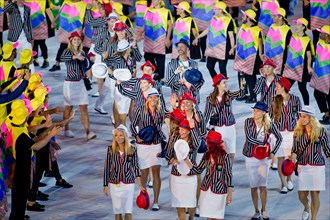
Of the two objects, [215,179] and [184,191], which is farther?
[184,191]

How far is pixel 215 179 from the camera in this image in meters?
13.6

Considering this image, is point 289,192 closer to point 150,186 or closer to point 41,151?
point 150,186

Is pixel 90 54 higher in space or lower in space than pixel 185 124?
lower

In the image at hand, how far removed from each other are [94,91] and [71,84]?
2991 millimetres

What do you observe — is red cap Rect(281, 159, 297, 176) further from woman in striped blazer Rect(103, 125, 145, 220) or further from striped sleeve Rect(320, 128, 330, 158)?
woman in striped blazer Rect(103, 125, 145, 220)

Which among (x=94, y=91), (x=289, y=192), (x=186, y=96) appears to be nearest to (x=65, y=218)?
(x=186, y=96)

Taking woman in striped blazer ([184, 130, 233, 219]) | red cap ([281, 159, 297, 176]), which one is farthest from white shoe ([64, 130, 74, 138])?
red cap ([281, 159, 297, 176])

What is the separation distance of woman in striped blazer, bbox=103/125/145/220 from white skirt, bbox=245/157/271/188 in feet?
5.89

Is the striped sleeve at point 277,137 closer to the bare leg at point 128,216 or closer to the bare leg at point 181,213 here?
the bare leg at point 181,213

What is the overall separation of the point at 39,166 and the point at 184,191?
244 cm

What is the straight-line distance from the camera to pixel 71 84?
17.8 metres

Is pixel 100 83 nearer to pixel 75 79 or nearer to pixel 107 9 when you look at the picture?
pixel 107 9

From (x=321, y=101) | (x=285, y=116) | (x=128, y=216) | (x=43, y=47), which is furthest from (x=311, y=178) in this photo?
(x=43, y=47)

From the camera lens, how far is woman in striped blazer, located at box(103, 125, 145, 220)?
1367cm
